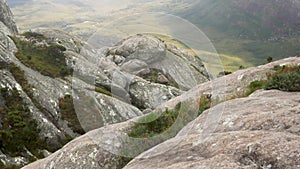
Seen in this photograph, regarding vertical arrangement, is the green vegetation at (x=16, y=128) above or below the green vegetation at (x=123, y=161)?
below

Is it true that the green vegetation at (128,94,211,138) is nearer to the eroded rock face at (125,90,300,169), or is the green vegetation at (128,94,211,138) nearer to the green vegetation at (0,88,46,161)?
the eroded rock face at (125,90,300,169)

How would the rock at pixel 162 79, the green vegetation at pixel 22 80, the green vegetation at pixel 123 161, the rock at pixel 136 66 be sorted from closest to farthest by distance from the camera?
the green vegetation at pixel 123 161 < the green vegetation at pixel 22 80 < the rock at pixel 136 66 < the rock at pixel 162 79

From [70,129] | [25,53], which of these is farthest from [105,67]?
[70,129]

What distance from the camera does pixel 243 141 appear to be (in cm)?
1148

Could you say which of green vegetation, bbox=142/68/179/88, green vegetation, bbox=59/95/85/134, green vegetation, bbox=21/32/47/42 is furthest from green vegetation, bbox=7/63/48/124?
green vegetation, bbox=142/68/179/88

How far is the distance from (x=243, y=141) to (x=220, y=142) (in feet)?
3.18

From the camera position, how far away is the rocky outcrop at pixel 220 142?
10.5m

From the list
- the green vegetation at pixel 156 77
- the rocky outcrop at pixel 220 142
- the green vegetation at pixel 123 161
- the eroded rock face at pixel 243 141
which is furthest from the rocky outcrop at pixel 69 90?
the eroded rock face at pixel 243 141

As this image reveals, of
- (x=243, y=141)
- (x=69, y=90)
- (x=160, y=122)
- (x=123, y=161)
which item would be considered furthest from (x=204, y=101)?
(x=69, y=90)

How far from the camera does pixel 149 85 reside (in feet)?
188

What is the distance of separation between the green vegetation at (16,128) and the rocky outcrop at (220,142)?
37.7 ft

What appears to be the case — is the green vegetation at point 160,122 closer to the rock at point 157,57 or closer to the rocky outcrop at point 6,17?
the rock at point 157,57

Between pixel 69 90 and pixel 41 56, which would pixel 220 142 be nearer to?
pixel 69 90

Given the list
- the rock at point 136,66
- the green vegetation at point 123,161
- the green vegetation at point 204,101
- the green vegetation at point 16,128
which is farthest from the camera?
the rock at point 136,66
